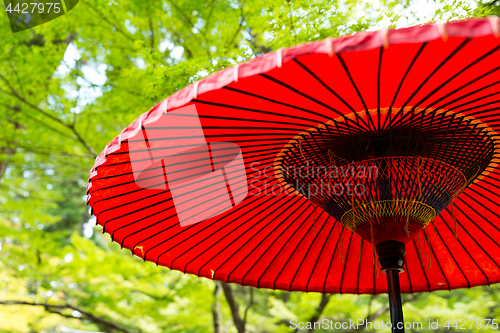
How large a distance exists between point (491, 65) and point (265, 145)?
1.07 metres

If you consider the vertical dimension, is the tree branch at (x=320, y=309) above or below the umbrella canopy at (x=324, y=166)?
above

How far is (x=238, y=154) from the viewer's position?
2.20 meters

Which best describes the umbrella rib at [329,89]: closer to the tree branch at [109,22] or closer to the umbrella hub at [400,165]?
the umbrella hub at [400,165]

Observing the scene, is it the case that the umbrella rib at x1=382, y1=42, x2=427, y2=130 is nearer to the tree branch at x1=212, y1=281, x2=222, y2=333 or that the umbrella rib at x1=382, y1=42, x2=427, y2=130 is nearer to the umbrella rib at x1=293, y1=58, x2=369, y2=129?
the umbrella rib at x1=293, y1=58, x2=369, y2=129

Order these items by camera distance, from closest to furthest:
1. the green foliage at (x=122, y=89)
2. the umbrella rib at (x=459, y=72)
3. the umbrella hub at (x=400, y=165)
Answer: the umbrella rib at (x=459, y=72) → the umbrella hub at (x=400, y=165) → the green foliage at (x=122, y=89)

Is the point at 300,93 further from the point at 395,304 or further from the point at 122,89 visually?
the point at 122,89

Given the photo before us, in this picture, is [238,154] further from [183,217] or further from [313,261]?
[313,261]

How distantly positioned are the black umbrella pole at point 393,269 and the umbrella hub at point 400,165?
0.04 m

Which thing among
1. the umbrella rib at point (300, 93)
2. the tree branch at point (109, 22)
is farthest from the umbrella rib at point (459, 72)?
the tree branch at point (109, 22)

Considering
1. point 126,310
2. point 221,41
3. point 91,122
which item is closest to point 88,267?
point 126,310

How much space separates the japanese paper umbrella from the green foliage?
72.8 inches

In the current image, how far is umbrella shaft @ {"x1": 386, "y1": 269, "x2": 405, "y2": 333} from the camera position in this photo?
173 centimetres

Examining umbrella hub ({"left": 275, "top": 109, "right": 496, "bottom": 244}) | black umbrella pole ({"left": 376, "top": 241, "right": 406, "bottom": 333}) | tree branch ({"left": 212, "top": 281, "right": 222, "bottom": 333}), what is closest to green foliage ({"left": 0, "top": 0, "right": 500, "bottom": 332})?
tree branch ({"left": 212, "top": 281, "right": 222, "bottom": 333})

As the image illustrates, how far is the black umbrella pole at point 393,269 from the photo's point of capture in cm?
175
